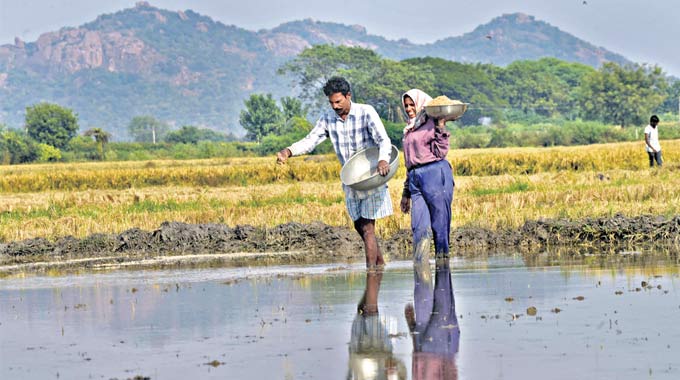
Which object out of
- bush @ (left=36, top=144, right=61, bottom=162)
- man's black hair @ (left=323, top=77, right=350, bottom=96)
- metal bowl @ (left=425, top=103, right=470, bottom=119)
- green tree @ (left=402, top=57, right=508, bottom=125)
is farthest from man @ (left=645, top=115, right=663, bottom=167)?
green tree @ (left=402, top=57, right=508, bottom=125)

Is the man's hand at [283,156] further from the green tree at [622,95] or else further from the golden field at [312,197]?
the green tree at [622,95]

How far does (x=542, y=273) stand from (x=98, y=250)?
23.1 ft

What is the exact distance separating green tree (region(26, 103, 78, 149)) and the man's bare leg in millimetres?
152483

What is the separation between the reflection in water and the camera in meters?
6.50

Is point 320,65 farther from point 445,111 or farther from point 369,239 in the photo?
point 445,111

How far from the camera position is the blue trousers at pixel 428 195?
11.8 m

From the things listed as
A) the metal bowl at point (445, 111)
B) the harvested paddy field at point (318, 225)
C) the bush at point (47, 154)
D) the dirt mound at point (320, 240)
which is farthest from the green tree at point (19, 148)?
the metal bowl at point (445, 111)

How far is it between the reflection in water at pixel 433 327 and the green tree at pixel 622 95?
158249 millimetres

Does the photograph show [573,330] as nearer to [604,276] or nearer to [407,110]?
[604,276]

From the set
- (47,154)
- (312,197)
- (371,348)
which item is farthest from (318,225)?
(47,154)

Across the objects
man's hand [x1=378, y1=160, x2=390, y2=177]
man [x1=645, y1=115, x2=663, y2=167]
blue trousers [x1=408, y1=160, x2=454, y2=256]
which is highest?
man [x1=645, y1=115, x2=663, y2=167]

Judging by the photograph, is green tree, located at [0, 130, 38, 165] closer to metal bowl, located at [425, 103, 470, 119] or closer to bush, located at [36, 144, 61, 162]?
bush, located at [36, 144, 61, 162]

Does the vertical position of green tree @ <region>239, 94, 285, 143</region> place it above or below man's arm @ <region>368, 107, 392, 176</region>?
above

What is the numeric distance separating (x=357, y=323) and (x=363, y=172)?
3.37 meters
